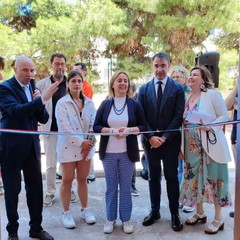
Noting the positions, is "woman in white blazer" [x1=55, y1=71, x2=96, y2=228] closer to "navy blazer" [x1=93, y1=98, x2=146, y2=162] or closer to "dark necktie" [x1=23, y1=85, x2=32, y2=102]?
"navy blazer" [x1=93, y1=98, x2=146, y2=162]

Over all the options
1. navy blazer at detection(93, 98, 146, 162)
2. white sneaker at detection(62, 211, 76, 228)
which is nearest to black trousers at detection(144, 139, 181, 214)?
navy blazer at detection(93, 98, 146, 162)

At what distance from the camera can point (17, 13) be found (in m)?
9.59

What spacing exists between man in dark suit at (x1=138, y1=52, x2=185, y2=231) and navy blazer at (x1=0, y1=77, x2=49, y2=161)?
1010 millimetres

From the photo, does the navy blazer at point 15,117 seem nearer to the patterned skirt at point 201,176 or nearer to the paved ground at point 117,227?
the paved ground at point 117,227

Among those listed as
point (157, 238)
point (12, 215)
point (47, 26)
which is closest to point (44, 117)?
point (12, 215)

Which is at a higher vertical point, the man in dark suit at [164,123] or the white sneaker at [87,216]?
the man in dark suit at [164,123]

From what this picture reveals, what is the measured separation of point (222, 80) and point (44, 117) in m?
7.82

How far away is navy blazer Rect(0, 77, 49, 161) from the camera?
251cm

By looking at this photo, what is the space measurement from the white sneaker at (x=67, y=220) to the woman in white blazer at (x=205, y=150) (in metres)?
1.08

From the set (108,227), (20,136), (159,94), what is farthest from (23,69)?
(108,227)

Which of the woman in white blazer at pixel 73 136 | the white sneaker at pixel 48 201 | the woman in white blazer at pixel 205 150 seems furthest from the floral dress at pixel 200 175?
the white sneaker at pixel 48 201

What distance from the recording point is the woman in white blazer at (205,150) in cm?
291

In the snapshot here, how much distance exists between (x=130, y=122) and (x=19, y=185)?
3.57ft

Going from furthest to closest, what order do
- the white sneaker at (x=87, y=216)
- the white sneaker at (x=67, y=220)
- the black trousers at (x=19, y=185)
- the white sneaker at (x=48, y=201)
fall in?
the white sneaker at (x=48, y=201), the white sneaker at (x=87, y=216), the white sneaker at (x=67, y=220), the black trousers at (x=19, y=185)
